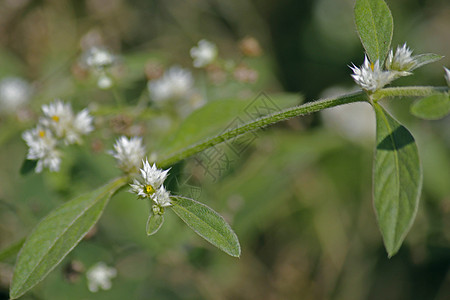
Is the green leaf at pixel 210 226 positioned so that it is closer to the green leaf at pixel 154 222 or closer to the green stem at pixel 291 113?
the green leaf at pixel 154 222

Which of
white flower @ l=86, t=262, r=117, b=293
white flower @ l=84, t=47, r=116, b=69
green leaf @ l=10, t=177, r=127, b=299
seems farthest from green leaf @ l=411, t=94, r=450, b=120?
white flower @ l=86, t=262, r=117, b=293

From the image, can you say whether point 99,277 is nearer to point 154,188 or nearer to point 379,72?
point 154,188

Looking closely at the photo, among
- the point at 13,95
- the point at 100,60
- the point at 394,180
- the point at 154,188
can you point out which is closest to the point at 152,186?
the point at 154,188

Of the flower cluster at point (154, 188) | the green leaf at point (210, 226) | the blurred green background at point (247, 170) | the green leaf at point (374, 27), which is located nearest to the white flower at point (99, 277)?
the blurred green background at point (247, 170)

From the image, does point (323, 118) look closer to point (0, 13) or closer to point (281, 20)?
point (281, 20)

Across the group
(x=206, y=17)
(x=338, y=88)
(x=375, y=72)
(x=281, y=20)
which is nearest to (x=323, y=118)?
(x=338, y=88)

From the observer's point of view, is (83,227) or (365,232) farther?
(365,232)
